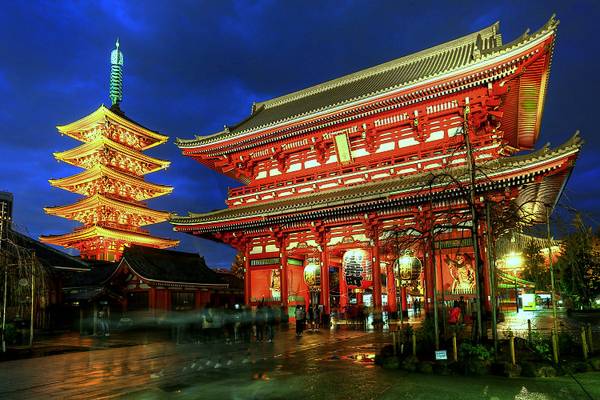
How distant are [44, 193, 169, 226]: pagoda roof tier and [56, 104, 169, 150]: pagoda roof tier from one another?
27.2 ft

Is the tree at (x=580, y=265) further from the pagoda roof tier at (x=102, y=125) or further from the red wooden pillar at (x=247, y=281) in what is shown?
the pagoda roof tier at (x=102, y=125)

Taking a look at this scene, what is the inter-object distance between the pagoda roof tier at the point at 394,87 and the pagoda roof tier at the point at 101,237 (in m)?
22.9

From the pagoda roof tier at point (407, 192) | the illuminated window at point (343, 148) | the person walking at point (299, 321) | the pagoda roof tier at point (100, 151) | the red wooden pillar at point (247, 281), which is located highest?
the pagoda roof tier at point (100, 151)

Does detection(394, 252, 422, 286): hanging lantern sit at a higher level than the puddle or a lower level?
higher

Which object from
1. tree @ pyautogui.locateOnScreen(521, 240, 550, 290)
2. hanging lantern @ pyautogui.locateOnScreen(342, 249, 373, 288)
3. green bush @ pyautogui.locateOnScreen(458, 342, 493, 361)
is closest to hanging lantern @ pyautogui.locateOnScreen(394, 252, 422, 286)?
tree @ pyautogui.locateOnScreen(521, 240, 550, 290)

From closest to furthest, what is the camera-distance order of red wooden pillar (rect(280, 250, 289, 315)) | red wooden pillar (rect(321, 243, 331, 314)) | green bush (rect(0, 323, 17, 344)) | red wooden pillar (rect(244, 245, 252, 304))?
green bush (rect(0, 323, 17, 344))
red wooden pillar (rect(321, 243, 331, 314))
red wooden pillar (rect(280, 250, 289, 315))
red wooden pillar (rect(244, 245, 252, 304))

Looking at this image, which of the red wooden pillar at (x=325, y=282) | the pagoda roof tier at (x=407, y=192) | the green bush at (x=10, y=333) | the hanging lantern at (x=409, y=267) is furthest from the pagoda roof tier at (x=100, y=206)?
the hanging lantern at (x=409, y=267)

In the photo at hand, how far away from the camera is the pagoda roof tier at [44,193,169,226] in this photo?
5141 centimetres

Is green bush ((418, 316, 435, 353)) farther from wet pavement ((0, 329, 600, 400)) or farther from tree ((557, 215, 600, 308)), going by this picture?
tree ((557, 215, 600, 308))

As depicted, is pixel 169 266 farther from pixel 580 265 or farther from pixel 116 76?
pixel 116 76

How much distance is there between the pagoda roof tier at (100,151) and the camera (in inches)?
2104

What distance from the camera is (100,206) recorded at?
52.4m

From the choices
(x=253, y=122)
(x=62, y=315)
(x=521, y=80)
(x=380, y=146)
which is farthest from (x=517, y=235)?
(x=62, y=315)

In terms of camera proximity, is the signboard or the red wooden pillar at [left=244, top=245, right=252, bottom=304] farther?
the signboard
